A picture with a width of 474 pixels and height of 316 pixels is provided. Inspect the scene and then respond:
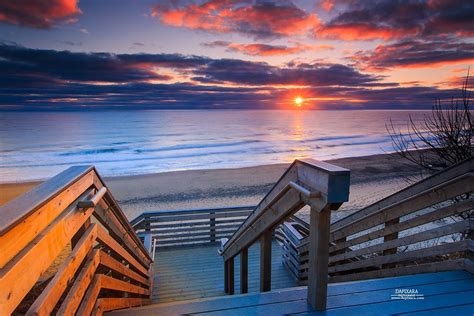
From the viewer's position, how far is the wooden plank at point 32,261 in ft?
2.75

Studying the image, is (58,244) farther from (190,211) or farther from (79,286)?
(190,211)

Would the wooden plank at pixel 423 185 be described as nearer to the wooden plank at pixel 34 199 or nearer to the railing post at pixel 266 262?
the railing post at pixel 266 262

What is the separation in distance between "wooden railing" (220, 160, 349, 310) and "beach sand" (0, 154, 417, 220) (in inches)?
340

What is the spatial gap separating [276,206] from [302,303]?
0.73 meters

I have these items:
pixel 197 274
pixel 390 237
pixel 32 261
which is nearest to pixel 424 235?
pixel 390 237

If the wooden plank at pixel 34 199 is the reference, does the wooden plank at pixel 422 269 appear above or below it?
below

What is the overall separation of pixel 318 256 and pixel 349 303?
1.82 feet

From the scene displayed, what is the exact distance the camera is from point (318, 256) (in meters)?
1.84

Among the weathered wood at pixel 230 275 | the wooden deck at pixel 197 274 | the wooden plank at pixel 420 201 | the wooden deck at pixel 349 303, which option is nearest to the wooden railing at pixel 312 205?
the wooden deck at pixel 349 303

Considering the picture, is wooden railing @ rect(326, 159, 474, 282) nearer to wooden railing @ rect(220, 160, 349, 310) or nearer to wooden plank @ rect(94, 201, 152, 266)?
wooden railing @ rect(220, 160, 349, 310)

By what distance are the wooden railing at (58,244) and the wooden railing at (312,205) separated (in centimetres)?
128

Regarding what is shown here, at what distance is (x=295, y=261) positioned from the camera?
4.67m

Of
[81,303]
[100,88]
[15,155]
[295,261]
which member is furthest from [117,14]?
[100,88]

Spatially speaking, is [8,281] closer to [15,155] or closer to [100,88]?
[15,155]
